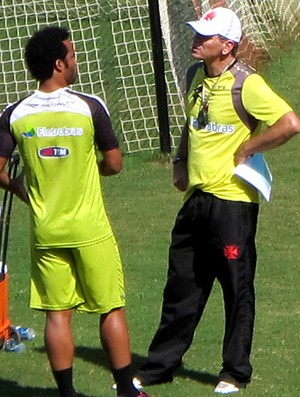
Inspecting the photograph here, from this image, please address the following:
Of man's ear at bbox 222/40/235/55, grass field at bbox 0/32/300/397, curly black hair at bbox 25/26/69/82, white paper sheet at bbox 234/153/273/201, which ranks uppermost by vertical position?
curly black hair at bbox 25/26/69/82

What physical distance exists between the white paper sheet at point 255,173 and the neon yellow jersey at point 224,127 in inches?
2.7

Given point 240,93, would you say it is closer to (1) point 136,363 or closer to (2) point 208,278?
(2) point 208,278

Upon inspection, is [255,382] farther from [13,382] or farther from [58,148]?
[58,148]

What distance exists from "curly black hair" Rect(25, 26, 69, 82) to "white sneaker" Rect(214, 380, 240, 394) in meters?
1.94

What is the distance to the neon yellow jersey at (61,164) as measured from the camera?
5770mm

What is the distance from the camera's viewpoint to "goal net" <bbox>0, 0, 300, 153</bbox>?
1303 cm

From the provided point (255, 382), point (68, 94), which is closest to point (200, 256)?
point (255, 382)

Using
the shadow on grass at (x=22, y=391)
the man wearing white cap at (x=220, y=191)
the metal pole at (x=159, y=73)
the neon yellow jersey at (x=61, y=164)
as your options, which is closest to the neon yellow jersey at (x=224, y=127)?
the man wearing white cap at (x=220, y=191)

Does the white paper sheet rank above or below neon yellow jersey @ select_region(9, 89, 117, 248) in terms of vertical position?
below

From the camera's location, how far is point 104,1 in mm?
15312

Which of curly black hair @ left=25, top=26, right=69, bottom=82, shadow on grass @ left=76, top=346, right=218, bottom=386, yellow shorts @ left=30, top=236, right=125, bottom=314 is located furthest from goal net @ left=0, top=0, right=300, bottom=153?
curly black hair @ left=25, top=26, right=69, bottom=82

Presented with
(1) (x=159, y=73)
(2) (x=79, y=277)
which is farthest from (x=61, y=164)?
(1) (x=159, y=73)

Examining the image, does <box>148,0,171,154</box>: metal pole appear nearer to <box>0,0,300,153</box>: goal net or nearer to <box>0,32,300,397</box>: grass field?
<box>0,32,300,397</box>: grass field

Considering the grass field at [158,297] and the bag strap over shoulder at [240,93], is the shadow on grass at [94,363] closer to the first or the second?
the grass field at [158,297]
